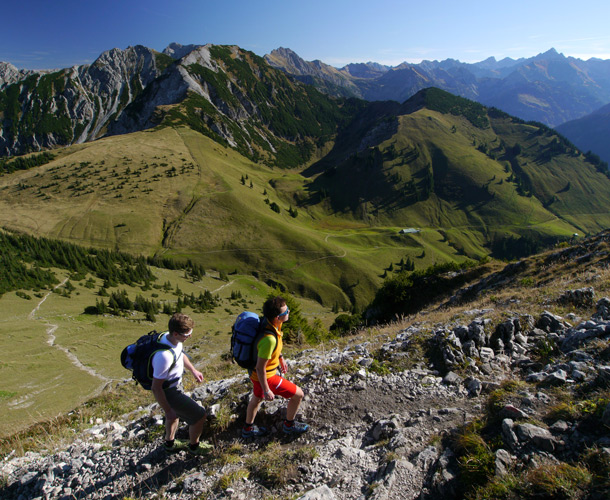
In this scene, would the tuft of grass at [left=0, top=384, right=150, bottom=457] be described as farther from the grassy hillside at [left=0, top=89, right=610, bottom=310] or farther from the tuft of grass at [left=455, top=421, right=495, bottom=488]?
the grassy hillside at [left=0, top=89, right=610, bottom=310]

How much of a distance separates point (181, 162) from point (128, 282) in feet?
351

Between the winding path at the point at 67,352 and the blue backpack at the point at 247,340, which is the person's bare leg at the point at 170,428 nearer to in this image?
the blue backpack at the point at 247,340

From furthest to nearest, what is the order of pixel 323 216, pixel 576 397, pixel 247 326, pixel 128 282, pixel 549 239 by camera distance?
pixel 323 216 < pixel 549 239 < pixel 128 282 < pixel 247 326 < pixel 576 397

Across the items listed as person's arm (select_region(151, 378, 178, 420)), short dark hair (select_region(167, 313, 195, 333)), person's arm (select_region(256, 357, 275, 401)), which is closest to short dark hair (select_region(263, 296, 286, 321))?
person's arm (select_region(256, 357, 275, 401))

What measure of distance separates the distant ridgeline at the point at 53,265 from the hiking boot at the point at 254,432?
2057 inches

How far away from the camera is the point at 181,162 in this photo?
15400 centimetres

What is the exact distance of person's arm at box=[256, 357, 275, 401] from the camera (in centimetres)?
599

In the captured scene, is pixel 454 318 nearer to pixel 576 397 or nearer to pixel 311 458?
pixel 576 397

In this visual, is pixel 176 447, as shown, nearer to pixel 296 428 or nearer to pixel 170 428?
pixel 170 428

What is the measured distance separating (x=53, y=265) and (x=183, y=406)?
242 feet

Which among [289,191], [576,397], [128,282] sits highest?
[289,191]

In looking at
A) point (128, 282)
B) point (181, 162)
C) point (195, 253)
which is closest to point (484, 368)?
point (128, 282)

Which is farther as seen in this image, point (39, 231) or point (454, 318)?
point (39, 231)

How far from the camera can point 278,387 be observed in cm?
654
